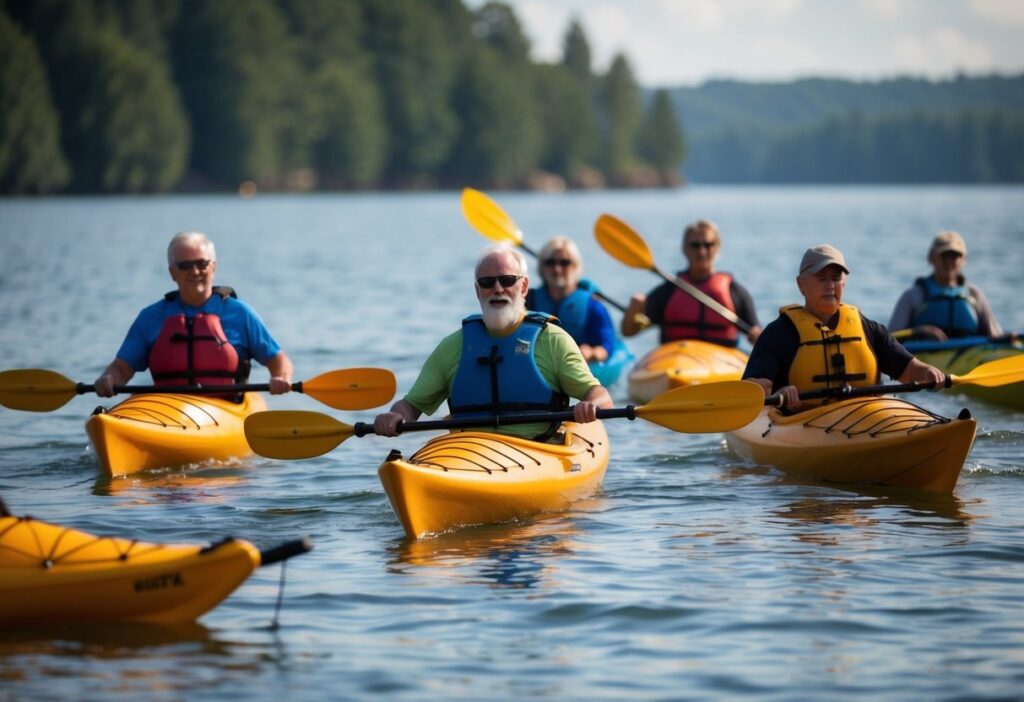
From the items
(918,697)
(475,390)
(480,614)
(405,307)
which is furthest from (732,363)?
(405,307)

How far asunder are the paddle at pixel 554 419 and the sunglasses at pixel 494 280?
2.10 feet

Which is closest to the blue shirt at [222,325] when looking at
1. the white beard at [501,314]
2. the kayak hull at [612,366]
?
the white beard at [501,314]

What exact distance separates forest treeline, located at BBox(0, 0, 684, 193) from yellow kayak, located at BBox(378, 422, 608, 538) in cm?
6037

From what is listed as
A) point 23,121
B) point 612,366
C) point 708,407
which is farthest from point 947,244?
point 23,121

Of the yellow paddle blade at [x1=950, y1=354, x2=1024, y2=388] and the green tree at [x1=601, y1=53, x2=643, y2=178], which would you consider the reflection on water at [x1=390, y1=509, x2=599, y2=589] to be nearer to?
the yellow paddle blade at [x1=950, y1=354, x2=1024, y2=388]

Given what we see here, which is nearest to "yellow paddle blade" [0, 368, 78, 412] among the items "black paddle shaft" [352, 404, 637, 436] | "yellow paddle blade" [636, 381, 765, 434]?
"black paddle shaft" [352, 404, 637, 436]

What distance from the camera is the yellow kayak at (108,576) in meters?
5.87

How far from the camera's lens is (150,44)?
84875mm

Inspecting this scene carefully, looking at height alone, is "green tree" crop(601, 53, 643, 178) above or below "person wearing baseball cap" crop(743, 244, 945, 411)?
above

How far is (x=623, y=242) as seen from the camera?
43.3ft

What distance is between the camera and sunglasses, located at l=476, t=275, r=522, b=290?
789 centimetres

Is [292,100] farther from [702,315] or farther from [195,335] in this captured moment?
[195,335]

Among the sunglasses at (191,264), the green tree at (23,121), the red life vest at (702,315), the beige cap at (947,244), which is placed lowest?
the red life vest at (702,315)

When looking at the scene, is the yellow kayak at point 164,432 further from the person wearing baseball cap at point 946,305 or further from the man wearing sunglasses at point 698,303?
the person wearing baseball cap at point 946,305
